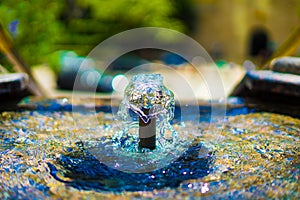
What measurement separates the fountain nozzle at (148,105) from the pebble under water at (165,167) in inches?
11.7

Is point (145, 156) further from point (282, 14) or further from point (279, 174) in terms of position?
point (282, 14)

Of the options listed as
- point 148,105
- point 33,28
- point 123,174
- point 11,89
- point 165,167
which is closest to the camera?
point 123,174

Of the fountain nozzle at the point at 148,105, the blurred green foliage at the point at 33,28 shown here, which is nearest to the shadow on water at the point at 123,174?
the fountain nozzle at the point at 148,105

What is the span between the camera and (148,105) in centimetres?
279

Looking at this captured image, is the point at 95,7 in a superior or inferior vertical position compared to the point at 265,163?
superior

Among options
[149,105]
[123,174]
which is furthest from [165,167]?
[149,105]

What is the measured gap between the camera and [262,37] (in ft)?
60.8

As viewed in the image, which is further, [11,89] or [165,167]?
[11,89]

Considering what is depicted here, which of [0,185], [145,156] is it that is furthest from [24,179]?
[145,156]

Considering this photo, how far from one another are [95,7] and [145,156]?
45.2 ft

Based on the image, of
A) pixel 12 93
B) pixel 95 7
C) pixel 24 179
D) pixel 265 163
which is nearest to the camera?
pixel 24 179

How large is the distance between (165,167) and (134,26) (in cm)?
1407

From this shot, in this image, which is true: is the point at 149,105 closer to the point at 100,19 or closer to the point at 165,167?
the point at 165,167

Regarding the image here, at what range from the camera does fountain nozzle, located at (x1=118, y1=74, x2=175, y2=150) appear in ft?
9.08
